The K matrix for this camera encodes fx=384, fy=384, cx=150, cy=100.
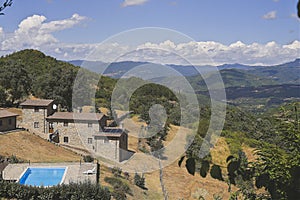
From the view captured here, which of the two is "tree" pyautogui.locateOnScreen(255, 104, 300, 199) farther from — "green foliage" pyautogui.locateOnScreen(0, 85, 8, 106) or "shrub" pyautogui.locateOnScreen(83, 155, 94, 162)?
"green foliage" pyautogui.locateOnScreen(0, 85, 8, 106)

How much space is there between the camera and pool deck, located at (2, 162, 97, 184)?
18125 mm

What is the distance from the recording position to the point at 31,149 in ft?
78.6

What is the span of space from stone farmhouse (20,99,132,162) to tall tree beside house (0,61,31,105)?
6.60m

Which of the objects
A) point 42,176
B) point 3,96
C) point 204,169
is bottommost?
point 42,176

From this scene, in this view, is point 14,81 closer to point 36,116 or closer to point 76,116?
point 36,116

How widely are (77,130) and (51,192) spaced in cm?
1120

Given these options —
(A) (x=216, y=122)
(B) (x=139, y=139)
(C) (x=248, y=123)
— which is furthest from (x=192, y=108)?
(C) (x=248, y=123)

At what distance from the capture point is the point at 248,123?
4300 centimetres

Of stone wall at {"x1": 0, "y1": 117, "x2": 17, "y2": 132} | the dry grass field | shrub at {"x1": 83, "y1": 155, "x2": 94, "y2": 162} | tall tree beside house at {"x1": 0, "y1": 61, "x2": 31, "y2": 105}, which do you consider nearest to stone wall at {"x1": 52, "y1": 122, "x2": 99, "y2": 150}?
the dry grass field

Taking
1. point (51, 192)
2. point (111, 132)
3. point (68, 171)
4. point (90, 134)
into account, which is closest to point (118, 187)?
point (68, 171)

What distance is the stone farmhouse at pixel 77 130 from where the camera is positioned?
25.2 m

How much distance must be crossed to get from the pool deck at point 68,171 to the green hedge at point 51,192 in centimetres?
155

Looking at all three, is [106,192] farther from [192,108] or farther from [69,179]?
[192,108]

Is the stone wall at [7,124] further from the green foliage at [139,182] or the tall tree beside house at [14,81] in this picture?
the green foliage at [139,182]
